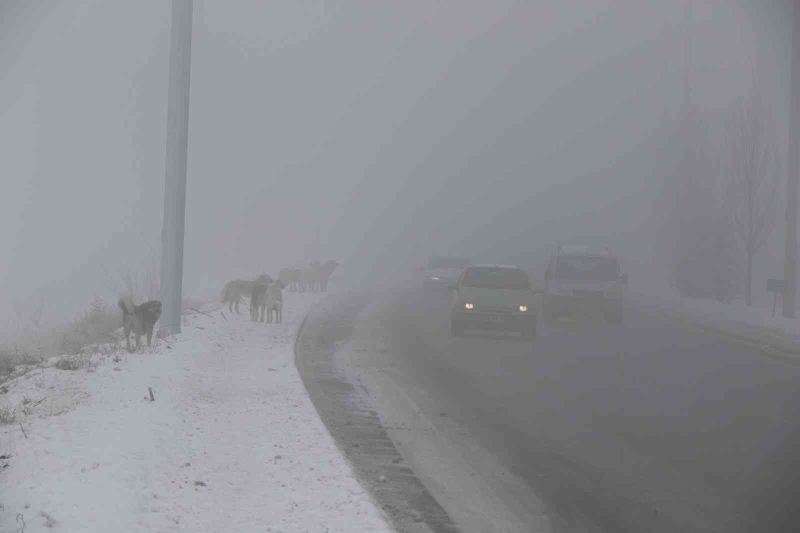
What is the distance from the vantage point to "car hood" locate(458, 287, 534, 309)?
22.0 m

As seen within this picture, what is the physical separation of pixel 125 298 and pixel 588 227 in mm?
86142

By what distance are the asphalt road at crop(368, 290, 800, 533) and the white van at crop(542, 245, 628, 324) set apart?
4.43 meters

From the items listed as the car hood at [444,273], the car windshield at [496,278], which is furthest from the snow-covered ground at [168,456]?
the car hood at [444,273]

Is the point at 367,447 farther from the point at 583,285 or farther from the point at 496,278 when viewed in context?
the point at 583,285

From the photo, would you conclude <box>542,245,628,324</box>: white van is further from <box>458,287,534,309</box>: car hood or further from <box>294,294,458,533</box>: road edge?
Result: <box>294,294,458,533</box>: road edge

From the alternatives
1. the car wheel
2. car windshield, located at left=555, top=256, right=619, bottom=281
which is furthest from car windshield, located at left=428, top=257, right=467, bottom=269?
the car wheel

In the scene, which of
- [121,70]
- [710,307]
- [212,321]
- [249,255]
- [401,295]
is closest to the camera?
→ [212,321]

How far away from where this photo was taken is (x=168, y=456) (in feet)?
28.9

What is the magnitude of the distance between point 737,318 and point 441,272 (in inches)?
612

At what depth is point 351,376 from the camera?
15.3m

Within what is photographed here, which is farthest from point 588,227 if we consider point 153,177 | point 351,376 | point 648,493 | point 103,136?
point 648,493

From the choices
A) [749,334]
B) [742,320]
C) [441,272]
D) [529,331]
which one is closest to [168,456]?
[529,331]

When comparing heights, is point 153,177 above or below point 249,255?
above

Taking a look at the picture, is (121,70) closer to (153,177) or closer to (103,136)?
(103,136)
